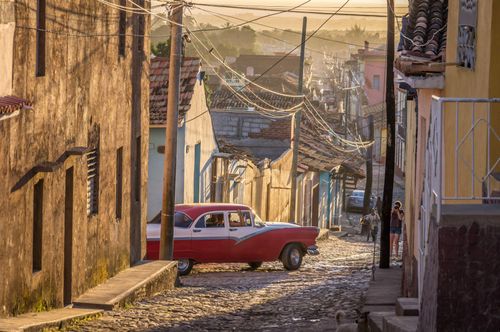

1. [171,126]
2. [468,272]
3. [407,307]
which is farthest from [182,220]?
[468,272]

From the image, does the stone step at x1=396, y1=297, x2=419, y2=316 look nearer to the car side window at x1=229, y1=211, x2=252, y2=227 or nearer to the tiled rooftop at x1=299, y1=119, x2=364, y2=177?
the car side window at x1=229, y1=211, x2=252, y2=227

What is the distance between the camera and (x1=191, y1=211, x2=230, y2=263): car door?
26031 millimetres

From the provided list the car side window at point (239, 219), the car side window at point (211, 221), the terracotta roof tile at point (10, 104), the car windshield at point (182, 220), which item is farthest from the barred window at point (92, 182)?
the car side window at point (239, 219)

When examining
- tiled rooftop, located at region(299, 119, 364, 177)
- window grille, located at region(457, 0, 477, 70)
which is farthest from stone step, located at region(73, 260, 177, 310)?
tiled rooftop, located at region(299, 119, 364, 177)

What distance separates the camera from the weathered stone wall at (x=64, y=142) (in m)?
14.5

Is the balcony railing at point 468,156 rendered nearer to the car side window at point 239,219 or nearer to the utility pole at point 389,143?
the utility pole at point 389,143

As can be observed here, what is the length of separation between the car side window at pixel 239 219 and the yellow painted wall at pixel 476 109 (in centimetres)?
1464

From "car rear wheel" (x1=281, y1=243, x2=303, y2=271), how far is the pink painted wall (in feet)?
226

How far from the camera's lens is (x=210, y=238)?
26078mm

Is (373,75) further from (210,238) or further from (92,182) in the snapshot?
(92,182)

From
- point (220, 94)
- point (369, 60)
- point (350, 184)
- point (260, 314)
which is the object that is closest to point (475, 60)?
point (260, 314)

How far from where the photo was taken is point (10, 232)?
1441cm

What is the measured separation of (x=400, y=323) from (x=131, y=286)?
10.1 m

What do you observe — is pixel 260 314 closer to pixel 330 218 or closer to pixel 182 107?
pixel 182 107
